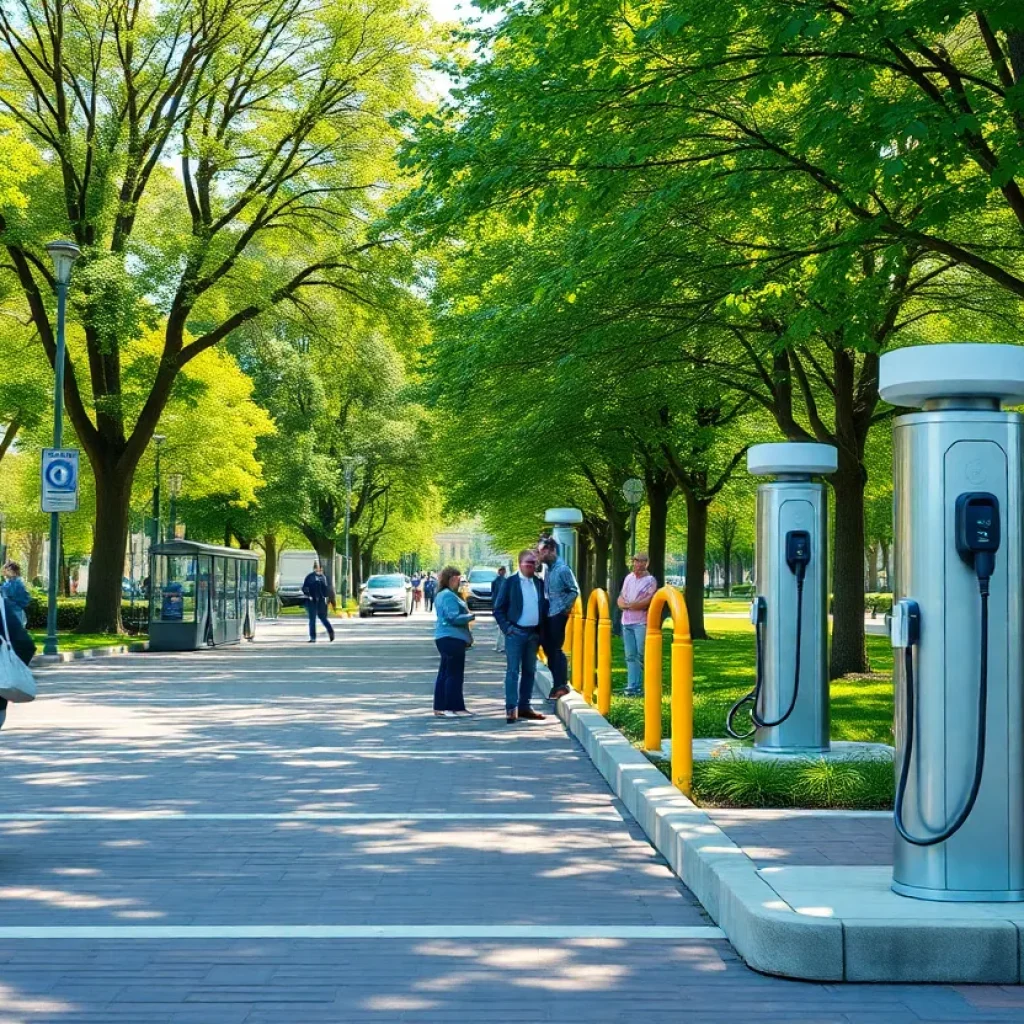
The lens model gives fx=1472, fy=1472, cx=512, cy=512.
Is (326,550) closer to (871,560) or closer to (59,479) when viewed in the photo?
(871,560)

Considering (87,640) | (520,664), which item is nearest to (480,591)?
(87,640)

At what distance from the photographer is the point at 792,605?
10.7 meters

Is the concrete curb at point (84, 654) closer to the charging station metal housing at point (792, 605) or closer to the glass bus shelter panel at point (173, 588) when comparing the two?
the glass bus shelter panel at point (173, 588)

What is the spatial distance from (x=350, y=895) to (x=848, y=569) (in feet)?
47.3

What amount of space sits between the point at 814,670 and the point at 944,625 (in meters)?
4.86

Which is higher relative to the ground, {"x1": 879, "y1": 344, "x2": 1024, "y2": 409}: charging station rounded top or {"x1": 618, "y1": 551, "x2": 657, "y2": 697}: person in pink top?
{"x1": 879, "y1": 344, "x2": 1024, "y2": 409}: charging station rounded top

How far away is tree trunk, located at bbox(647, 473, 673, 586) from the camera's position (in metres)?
32.6

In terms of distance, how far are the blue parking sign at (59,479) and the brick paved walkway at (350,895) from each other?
35.4 feet

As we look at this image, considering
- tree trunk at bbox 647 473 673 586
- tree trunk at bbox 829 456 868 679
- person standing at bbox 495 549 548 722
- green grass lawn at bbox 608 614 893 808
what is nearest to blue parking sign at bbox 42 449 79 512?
green grass lawn at bbox 608 614 893 808

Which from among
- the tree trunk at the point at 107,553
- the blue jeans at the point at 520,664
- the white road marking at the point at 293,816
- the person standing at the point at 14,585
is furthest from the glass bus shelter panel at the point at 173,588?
the white road marking at the point at 293,816

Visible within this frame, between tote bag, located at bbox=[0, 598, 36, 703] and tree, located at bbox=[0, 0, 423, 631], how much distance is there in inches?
787

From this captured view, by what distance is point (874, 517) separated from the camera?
56656mm

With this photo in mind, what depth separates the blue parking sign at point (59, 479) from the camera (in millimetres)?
23609

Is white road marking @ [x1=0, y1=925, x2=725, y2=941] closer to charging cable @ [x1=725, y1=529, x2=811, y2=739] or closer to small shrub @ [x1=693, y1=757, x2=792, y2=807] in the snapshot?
small shrub @ [x1=693, y1=757, x2=792, y2=807]
